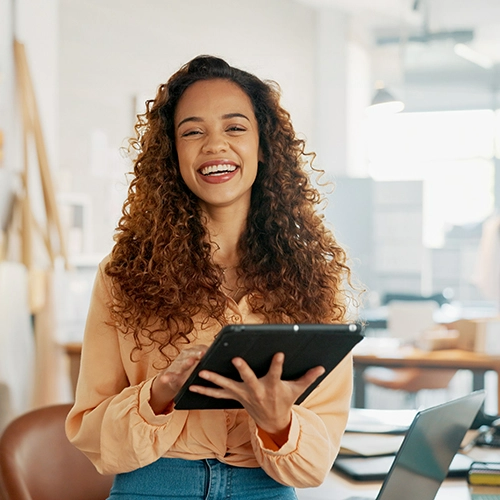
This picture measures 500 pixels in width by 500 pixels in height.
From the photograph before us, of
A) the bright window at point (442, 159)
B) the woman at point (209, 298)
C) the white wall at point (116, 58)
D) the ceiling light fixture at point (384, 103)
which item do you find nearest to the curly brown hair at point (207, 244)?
the woman at point (209, 298)

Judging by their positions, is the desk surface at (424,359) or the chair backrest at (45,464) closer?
the chair backrest at (45,464)

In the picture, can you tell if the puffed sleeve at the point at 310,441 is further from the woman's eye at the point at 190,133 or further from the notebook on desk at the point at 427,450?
the woman's eye at the point at 190,133

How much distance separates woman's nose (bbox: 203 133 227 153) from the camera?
149 cm

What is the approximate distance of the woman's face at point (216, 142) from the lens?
1503 millimetres

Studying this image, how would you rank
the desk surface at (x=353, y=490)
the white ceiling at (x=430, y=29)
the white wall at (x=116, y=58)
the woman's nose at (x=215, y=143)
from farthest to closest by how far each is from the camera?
the white ceiling at (x=430, y=29)
the white wall at (x=116, y=58)
the desk surface at (x=353, y=490)
the woman's nose at (x=215, y=143)

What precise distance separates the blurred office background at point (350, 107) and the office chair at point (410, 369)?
1.00 m

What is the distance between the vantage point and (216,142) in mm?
1499

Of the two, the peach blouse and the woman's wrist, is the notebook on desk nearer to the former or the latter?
the peach blouse

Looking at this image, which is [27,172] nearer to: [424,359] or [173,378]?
[424,359]

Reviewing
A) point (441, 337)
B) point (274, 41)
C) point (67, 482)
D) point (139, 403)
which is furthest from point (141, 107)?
point (139, 403)

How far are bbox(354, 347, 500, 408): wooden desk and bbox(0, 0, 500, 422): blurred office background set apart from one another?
158 centimetres

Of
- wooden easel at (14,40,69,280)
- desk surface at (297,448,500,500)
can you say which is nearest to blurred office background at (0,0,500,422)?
wooden easel at (14,40,69,280)

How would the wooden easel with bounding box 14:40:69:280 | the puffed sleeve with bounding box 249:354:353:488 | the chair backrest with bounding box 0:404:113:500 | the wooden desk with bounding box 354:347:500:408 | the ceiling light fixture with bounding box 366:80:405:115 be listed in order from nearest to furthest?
the puffed sleeve with bounding box 249:354:353:488
the chair backrest with bounding box 0:404:113:500
the wooden easel with bounding box 14:40:69:280
the wooden desk with bounding box 354:347:500:408
the ceiling light fixture with bounding box 366:80:405:115

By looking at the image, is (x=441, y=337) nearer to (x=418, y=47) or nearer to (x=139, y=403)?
(x=139, y=403)
